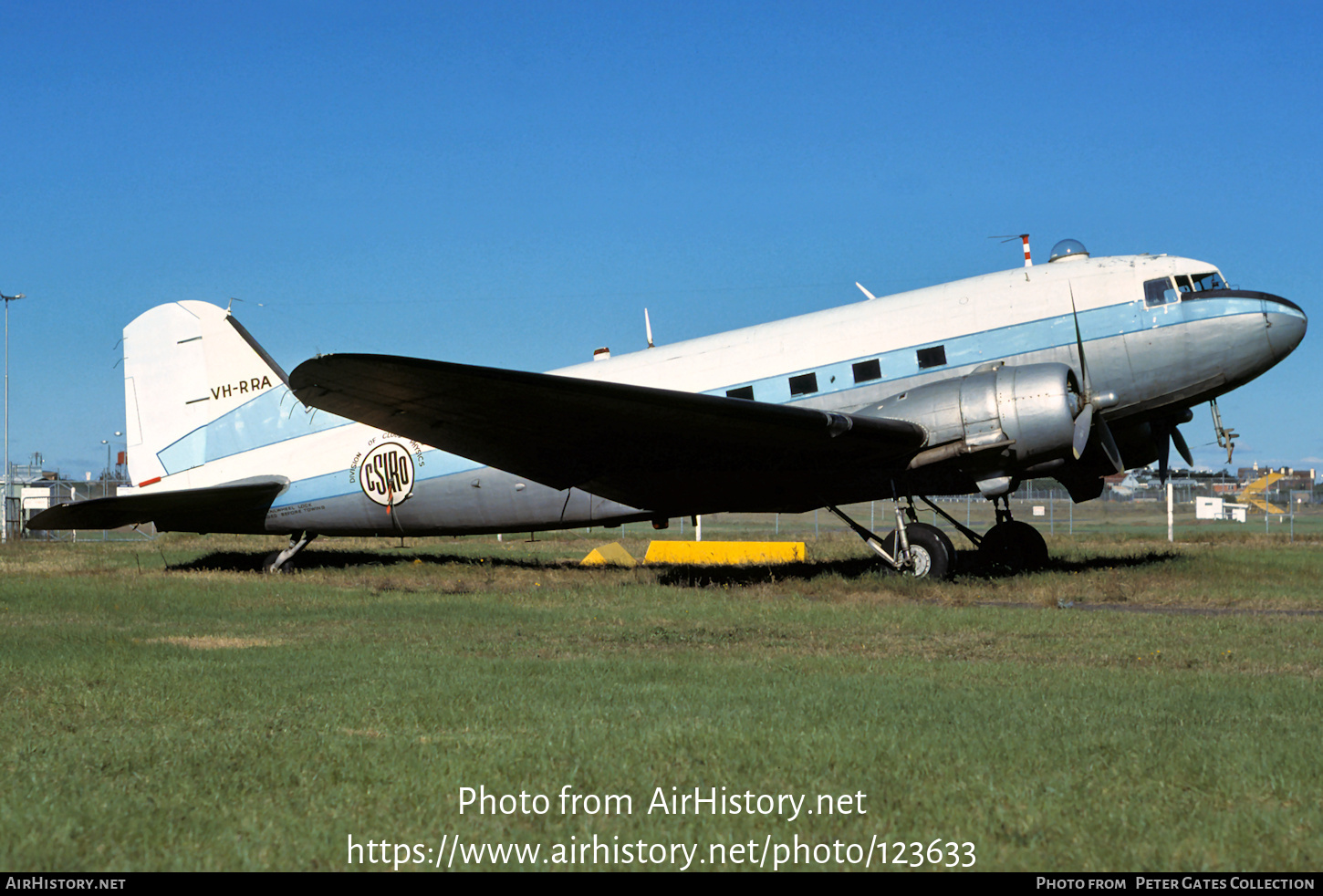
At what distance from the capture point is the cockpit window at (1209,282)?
15.3 meters

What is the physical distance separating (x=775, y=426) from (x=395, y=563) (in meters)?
10.1

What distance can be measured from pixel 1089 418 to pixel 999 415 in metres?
1.29

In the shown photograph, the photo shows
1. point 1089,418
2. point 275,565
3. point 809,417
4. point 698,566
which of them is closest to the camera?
point 809,417

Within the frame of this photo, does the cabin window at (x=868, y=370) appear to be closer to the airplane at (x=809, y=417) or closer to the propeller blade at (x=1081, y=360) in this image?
the airplane at (x=809, y=417)

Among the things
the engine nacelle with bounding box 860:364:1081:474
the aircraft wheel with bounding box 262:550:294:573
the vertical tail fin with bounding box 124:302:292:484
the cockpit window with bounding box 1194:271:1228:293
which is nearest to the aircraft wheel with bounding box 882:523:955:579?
the engine nacelle with bounding box 860:364:1081:474

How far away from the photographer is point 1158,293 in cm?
1513

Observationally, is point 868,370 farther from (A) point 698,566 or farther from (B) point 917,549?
(A) point 698,566

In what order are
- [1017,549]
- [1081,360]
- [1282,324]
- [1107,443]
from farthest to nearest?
[1017,549], [1107,443], [1081,360], [1282,324]

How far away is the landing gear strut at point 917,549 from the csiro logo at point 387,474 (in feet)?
26.7

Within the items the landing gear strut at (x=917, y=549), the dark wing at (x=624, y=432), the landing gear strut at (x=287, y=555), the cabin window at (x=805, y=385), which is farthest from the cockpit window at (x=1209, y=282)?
the landing gear strut at (x=287, y=555)

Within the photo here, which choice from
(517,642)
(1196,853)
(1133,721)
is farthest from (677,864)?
(517,642)

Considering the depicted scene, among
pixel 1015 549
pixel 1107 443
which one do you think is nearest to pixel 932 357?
pixel 1107 443

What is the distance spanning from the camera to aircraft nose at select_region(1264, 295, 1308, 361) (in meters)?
14.8

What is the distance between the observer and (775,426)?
14039mm
